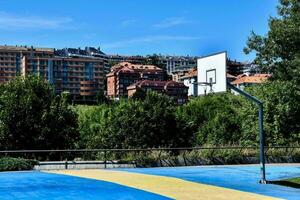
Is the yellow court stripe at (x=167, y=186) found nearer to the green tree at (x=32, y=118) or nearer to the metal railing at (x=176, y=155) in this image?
the metal railing at (x=176, y=155)

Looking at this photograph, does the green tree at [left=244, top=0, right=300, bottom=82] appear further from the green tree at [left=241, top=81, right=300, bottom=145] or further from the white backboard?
the green tree at [left=241, top=81, right=300, bottom=145]

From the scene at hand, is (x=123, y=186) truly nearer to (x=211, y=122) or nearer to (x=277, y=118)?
(x=277, y=118)

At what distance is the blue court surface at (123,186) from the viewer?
18281 mm

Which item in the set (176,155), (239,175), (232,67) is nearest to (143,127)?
(176,155)

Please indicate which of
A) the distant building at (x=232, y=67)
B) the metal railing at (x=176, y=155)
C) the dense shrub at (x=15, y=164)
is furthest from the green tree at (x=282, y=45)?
the dense shrub at (x=15, y=164)

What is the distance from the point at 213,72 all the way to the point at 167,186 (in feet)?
17.4

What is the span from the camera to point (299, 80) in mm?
23828

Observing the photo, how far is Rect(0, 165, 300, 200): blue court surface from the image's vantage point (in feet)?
60.0

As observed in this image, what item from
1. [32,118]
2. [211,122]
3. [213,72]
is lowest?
[211,122]

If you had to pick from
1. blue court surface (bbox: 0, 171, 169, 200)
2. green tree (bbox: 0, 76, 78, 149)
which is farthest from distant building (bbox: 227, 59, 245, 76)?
green tree (bbox: 0, 76, 78, 149)

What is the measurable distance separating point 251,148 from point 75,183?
15.7 meters

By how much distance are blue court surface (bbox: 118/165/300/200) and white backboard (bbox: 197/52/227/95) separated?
4070 mm

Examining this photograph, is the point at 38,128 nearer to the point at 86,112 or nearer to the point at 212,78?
the point at 212,78

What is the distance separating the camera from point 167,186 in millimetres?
21031
